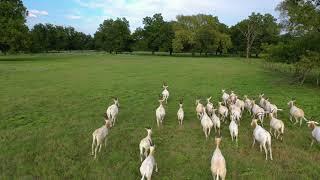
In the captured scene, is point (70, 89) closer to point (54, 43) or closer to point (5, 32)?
point (5, 32)

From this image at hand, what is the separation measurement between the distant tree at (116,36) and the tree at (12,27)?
47192 mm

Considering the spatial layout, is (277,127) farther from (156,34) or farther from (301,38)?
(156,34)

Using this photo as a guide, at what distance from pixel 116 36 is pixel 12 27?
181 ft

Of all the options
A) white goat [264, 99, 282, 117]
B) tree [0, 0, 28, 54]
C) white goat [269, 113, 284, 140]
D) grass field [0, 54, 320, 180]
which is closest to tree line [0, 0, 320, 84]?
tree [0, 0, 28, 54]

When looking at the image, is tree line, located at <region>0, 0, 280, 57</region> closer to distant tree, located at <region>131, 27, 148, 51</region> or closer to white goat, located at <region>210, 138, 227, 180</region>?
distant tree, located at <region>131, 27, 148, 51</region>

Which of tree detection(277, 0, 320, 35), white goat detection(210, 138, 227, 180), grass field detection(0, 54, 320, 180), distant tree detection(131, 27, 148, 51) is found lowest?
grass field detection(0, 54, 320, 180)

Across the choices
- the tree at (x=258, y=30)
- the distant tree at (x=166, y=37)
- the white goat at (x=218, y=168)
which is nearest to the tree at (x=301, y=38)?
the white goat at (x=218, y=168)

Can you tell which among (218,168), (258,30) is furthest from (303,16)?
(258,30)

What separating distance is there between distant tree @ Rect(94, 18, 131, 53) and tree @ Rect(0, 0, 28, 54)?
47192 millimetres

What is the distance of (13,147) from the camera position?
15484mm

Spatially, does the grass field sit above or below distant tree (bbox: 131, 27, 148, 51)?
below

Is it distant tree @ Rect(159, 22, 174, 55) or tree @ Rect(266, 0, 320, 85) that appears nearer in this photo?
tree @ Rect(266, 0, 320, 85)

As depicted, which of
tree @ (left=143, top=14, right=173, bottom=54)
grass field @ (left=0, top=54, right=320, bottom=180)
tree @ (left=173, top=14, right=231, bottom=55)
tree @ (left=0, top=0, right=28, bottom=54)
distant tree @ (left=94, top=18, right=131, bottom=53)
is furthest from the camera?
distant tree @ (left=94, top=18, right=131, bottom=53)

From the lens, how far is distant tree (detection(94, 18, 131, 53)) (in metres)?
125
